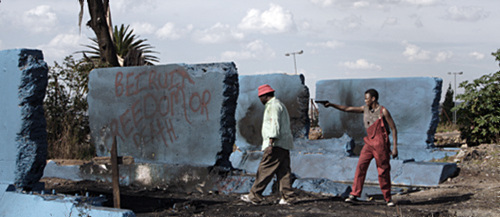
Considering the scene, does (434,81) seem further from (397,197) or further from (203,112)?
(203,112)

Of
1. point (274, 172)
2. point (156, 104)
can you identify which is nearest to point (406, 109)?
point (156, 104)

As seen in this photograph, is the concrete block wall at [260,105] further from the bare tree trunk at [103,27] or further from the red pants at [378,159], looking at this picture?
the red pants at [378,159]

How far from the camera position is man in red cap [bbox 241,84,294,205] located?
23.3 ft

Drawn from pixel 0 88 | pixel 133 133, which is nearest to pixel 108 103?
pixel 133 133

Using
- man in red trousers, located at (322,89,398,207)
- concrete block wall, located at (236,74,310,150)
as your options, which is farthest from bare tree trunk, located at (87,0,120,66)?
man in red trousers, located at (322,89,398,207)

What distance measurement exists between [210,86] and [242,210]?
8.61 ft

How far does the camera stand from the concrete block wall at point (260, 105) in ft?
41.5

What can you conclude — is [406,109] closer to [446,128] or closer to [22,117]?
[22,117]

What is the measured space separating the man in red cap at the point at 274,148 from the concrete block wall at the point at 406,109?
497cm

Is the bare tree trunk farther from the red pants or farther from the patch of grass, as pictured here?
the patch of grass

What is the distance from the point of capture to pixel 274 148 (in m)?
7.16

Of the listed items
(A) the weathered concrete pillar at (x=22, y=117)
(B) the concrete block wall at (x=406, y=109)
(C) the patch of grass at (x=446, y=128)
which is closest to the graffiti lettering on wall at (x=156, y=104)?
(A) the weathered concrete pillar at (x=22, y=117)

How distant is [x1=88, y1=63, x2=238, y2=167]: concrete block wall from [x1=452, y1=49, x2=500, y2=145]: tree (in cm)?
669

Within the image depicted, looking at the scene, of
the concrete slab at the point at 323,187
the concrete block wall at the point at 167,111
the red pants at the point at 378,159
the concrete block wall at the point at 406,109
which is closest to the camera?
the red pants at the point at 378,159
